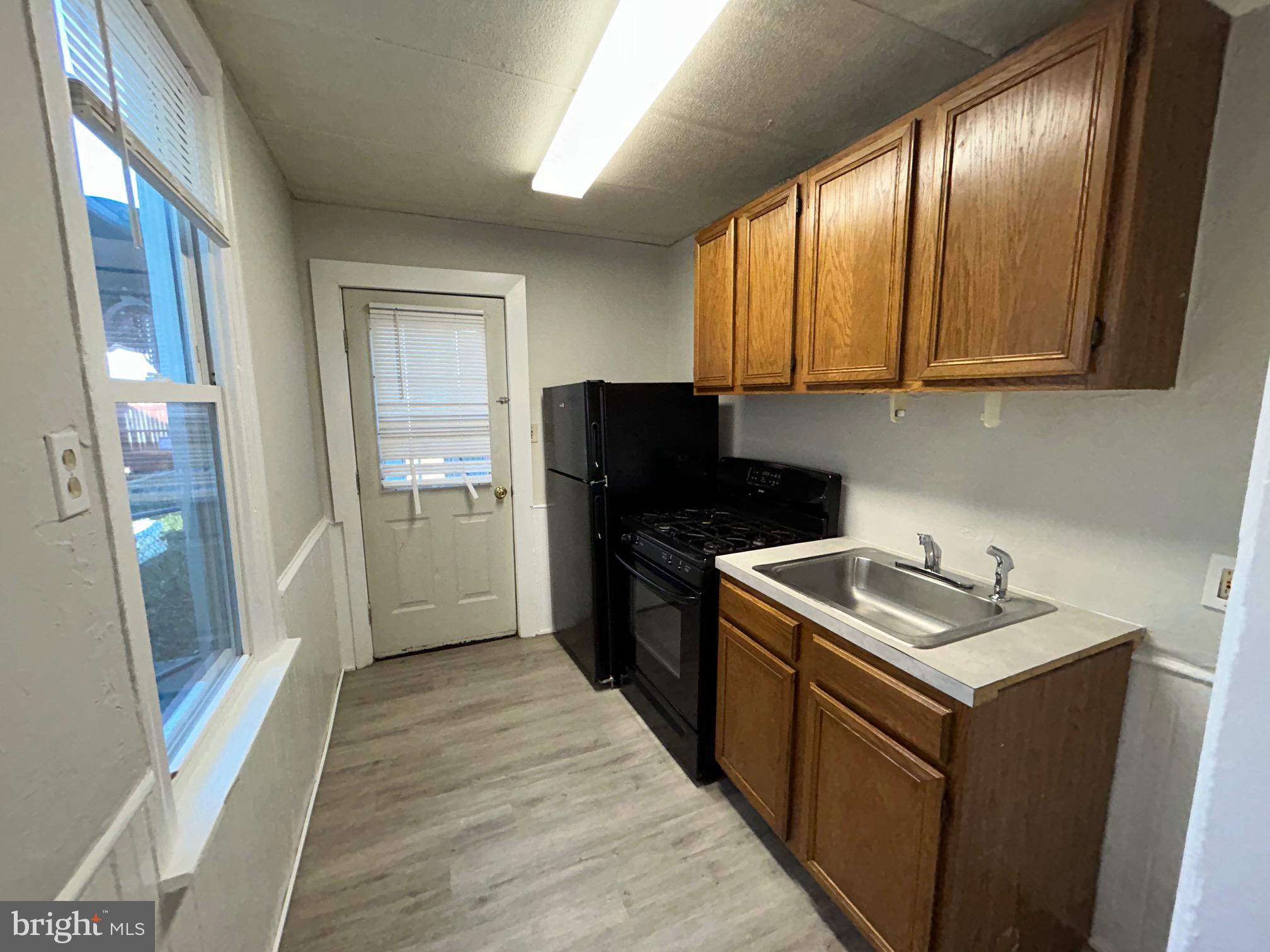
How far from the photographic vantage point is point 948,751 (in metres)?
1.06

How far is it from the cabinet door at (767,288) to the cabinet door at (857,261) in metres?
0.06

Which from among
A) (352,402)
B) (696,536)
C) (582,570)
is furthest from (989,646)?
(352,402)

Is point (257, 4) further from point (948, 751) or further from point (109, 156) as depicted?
point (948, 751)

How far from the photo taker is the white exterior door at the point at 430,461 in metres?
2.70

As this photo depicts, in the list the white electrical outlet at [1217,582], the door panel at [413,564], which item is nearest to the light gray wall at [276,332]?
the door panel at [413,564]

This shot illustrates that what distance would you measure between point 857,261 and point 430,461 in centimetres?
235

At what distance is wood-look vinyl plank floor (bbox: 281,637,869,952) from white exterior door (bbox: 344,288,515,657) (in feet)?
2.05

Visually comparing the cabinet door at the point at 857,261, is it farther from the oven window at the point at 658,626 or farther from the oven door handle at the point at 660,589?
the oven window at the point at 658,626

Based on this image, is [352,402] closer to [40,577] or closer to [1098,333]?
[40,577]

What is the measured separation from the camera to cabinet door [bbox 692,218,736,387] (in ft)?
6.86

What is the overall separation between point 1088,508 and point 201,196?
7.90 feet

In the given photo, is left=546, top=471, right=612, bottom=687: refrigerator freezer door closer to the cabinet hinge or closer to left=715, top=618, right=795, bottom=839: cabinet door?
left=715, top=618, right=795, bottom=839: cabinet door

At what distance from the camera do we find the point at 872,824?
1.24 m

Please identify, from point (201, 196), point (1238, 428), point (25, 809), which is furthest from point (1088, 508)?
point (201, 196)
